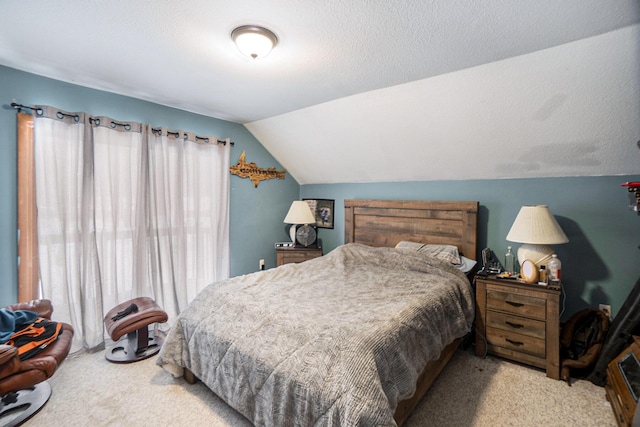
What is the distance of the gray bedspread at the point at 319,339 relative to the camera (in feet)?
4.28

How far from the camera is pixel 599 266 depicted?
2455mm

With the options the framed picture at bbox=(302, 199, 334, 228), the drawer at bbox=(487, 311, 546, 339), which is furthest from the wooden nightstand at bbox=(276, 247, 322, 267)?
the drawer at bbox=(487, 311, 546, 339)

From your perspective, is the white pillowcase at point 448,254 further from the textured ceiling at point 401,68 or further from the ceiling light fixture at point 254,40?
the ceiling light fixture at point 254,40

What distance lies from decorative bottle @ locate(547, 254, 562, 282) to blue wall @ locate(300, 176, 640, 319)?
1.11ft

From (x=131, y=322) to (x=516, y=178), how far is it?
3616 mm

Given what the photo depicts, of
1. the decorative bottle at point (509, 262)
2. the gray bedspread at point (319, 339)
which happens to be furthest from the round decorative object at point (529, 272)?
the gray bedspread at point (319, 339)

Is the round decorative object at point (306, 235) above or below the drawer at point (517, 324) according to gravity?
above

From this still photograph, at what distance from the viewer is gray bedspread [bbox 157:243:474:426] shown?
130 cm

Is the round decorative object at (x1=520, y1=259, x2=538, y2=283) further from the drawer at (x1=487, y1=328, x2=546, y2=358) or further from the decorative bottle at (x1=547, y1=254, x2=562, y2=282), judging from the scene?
the drawer at (x1=487, y1=328, x2=546, y2=358)

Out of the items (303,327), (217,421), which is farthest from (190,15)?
(217,421)

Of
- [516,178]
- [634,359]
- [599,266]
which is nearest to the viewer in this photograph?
[634,359]

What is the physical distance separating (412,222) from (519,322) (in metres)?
1.40

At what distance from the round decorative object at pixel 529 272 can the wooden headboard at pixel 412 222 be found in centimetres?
55

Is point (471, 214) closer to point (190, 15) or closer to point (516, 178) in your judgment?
point (516, 178)
